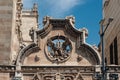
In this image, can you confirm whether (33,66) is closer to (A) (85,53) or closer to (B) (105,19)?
(A) (85,53)

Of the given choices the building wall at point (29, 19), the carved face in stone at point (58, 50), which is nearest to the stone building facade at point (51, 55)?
the carved face in stone at point (58, 50)

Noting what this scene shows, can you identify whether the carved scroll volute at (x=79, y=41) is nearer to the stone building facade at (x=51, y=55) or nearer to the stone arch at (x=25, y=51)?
the stone building facade at (x=51, y=55)

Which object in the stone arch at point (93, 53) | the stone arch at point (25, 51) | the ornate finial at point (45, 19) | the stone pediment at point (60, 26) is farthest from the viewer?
the ornate finial at point (45, 19)

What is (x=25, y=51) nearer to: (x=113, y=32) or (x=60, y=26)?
(x=60, y=26)

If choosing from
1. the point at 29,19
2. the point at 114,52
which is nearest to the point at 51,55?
the point at 114,52

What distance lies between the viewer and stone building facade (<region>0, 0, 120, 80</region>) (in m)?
35.2

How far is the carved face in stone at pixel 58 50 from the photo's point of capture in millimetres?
35812

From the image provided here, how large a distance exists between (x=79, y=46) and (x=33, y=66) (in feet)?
11.5

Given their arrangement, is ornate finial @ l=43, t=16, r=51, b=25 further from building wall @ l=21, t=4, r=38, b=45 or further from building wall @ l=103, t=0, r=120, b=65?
building wall @ l=21, t=4, r=38, b=45

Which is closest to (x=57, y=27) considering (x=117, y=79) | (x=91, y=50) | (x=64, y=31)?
(x=64, y=31)

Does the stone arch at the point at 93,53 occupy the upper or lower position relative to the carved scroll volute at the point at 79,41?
lower

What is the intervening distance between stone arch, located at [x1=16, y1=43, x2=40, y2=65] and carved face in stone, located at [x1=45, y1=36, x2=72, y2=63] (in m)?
0.84

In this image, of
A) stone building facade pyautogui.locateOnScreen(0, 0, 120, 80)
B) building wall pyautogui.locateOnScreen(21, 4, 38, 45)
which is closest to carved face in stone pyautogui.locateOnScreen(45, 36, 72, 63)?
stone building facade pyautogui.locateOnScreen(0, 0, 120, 80)

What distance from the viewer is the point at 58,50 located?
35844 mm
